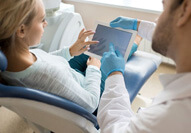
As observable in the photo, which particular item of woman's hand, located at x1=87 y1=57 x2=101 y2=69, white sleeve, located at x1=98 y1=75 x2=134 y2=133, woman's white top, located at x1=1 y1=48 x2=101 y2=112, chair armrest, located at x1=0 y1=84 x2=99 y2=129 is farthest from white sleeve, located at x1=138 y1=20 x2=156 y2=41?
chair armrest, located at x1=0 y1=84 x2=99 y2=129

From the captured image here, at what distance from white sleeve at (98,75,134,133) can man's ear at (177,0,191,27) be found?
0.38m

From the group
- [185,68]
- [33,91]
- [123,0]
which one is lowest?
[123,0]

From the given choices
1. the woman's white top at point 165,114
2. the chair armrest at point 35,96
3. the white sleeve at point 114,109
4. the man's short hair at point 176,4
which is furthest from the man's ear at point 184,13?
the chair armrest at point 35,96

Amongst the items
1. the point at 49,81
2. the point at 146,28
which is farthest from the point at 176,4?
the point at 146,28

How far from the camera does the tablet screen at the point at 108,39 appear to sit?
3.57ft

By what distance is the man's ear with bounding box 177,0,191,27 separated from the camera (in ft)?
1.70

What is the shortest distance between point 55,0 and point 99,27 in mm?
460

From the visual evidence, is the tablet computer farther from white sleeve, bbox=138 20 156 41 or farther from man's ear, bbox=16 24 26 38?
man's ear, bbox=16 24 26 38

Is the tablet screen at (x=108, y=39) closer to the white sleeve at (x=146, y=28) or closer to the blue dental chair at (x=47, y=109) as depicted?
the white sleeve at (x=146, y=28)

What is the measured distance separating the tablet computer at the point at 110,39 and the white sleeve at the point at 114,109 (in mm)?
280

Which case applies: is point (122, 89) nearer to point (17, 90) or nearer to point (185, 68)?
point (185, 68)

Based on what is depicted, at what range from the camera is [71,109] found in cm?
73

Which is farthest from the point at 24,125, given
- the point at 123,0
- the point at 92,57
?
the point at 123,0

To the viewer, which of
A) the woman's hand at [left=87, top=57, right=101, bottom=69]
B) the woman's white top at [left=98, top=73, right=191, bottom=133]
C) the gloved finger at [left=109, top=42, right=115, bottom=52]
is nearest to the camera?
the woman's white top at [left=98, top=73, right=191, bottom=133]
